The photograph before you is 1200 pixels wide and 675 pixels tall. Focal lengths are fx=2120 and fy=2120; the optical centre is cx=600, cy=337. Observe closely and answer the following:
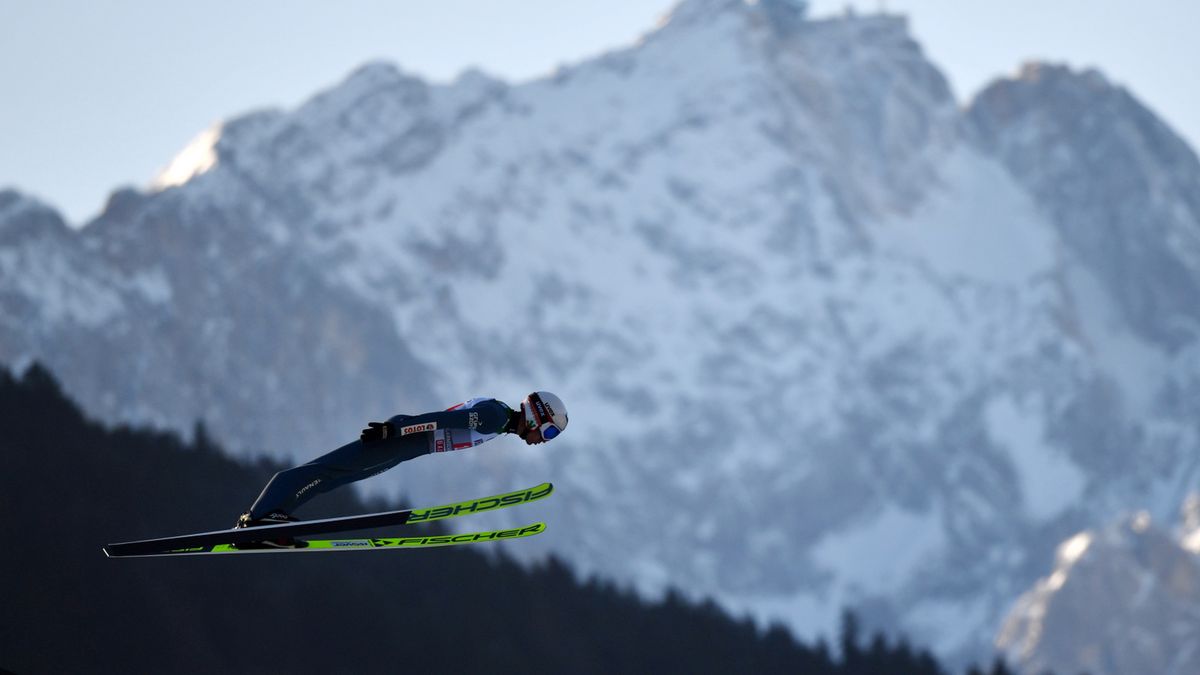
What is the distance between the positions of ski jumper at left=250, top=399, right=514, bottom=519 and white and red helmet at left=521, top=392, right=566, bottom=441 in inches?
8.0

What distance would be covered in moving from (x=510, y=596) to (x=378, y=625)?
13.6 meters

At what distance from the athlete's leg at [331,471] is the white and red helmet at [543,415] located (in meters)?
1.09

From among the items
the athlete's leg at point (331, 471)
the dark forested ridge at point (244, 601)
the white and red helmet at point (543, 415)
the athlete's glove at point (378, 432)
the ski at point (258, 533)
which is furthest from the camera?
the dark forested ridge at point (244, 601)

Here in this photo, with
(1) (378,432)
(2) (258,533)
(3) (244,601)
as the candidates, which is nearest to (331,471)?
(1) (378,432)

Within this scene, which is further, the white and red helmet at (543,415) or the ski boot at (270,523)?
the white and red helmet at (543,415)

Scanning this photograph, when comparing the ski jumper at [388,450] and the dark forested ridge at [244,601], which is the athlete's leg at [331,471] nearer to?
the ski jumper at [388,450]

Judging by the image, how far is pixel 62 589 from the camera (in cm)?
5788

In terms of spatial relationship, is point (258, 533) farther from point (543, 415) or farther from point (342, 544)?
point (543, 415)

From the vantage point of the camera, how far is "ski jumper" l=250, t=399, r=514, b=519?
767 inches

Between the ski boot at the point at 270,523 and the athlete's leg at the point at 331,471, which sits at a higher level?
the athlete's leg at the point at 331,471

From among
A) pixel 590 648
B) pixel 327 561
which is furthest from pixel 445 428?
pixel 590 648

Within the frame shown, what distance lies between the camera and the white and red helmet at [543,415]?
20.6 meters

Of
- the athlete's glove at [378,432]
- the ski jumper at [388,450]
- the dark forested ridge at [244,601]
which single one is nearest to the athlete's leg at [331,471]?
the ski jumper at [388,450]

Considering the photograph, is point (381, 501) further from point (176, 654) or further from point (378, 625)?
point (176, 654)
